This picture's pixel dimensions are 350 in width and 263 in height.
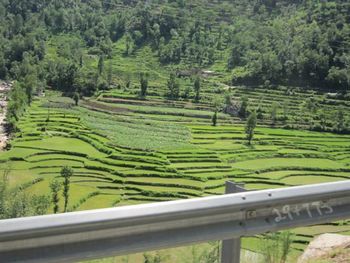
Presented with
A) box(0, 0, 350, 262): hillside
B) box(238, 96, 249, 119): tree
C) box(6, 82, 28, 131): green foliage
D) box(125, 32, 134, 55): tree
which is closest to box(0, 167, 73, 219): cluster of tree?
box(0, 0, 350, 262): hillside

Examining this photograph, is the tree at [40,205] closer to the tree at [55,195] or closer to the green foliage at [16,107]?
the tree at [55,195]

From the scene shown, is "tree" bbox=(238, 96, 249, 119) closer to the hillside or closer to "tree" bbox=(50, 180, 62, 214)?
the hillside

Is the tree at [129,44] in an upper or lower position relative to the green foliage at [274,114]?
upper

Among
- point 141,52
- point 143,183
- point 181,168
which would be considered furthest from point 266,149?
point 141,52

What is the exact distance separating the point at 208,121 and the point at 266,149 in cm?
1131

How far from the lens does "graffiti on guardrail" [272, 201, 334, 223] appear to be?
3.04 m

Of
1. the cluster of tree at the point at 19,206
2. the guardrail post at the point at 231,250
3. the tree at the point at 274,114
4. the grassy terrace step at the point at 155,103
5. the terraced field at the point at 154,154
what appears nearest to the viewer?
the guardrail post at the point at 231,250

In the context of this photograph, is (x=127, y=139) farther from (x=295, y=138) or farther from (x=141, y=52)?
(x=141, y=52)

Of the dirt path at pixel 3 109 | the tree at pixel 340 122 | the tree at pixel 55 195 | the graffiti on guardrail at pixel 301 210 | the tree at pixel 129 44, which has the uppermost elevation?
the graffiti on guardrail at pixel 301 210

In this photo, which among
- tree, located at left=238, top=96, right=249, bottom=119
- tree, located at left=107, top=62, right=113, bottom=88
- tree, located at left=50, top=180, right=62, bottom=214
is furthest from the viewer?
tree, located at left=107, top=62, right=113, bottom=88

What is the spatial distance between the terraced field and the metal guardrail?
23062mm

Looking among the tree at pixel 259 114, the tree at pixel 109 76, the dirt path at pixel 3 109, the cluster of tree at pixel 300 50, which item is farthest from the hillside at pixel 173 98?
the dirt path at pixel 3 109

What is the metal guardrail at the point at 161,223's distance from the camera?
2346mm

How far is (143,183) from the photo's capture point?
31.0 m
